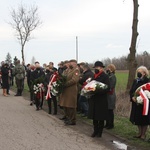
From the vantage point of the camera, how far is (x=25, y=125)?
951 cm

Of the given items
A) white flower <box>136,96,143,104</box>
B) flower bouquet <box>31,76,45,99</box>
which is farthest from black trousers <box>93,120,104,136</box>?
flower bouquet <box>31,76,45,99</box>

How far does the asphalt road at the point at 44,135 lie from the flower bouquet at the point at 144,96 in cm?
116

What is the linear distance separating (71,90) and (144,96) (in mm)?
3157

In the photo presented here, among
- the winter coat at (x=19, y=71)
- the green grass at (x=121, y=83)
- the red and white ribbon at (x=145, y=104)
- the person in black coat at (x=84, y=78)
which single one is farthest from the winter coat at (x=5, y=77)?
the red and white ribbon at (x=145, y=104)

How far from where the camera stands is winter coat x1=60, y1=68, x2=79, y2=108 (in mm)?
9516

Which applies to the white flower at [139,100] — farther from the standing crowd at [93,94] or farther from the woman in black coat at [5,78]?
the woman in black coat at [5,78]

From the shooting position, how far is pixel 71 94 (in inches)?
379

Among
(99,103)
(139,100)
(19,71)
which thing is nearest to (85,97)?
(99,103)

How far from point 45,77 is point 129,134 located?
5.19 m

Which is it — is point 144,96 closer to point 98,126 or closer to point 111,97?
point 98,126

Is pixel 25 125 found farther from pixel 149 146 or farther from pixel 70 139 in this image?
pixel 149 146

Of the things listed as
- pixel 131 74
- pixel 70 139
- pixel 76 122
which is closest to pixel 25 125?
pixel 76 122

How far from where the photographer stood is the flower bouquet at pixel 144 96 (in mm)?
6988

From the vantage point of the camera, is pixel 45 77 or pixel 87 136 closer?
pixel 87 136
